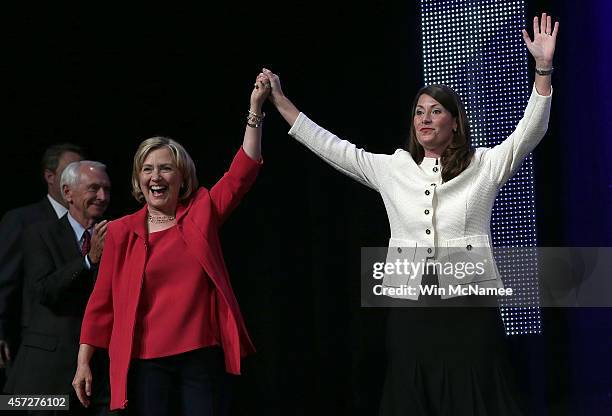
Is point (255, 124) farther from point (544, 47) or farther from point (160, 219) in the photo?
point (544, 47)

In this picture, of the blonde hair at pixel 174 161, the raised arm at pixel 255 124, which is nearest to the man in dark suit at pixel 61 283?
the blonde hair at pixel 174 161

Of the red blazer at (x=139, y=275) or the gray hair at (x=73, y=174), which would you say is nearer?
the red blazer at (x=139, y=275)

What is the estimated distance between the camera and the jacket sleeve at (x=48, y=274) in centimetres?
390

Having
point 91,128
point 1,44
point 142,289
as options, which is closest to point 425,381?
point 142,289

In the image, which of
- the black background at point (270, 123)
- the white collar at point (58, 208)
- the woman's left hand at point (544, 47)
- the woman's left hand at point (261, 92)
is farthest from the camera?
the black background at point (270, 123)

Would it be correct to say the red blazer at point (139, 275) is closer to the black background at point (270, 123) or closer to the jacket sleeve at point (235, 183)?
the jacket sleeve at point (235, 183)

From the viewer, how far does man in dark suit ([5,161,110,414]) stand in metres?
3.95

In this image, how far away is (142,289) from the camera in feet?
11.0

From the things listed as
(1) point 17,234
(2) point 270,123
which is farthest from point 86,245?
(2) point 270,123

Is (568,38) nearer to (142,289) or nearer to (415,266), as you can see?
(415,266)

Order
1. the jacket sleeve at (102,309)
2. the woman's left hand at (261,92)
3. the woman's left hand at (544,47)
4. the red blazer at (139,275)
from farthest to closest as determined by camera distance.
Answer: the woman's left hand at (261,92)
the jacket sleeve at (102,309)
the red blazer at (139,275)
the woman's left hand at (544,47)

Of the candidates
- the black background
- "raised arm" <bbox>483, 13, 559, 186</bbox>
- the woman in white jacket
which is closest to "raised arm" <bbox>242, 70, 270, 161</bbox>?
the woman in white jacket

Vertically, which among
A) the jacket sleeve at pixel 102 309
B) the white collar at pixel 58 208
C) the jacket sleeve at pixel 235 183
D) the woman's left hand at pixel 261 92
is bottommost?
the jacket sleeve at pixel 102 309

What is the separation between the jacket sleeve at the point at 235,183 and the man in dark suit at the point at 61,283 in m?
0.61
